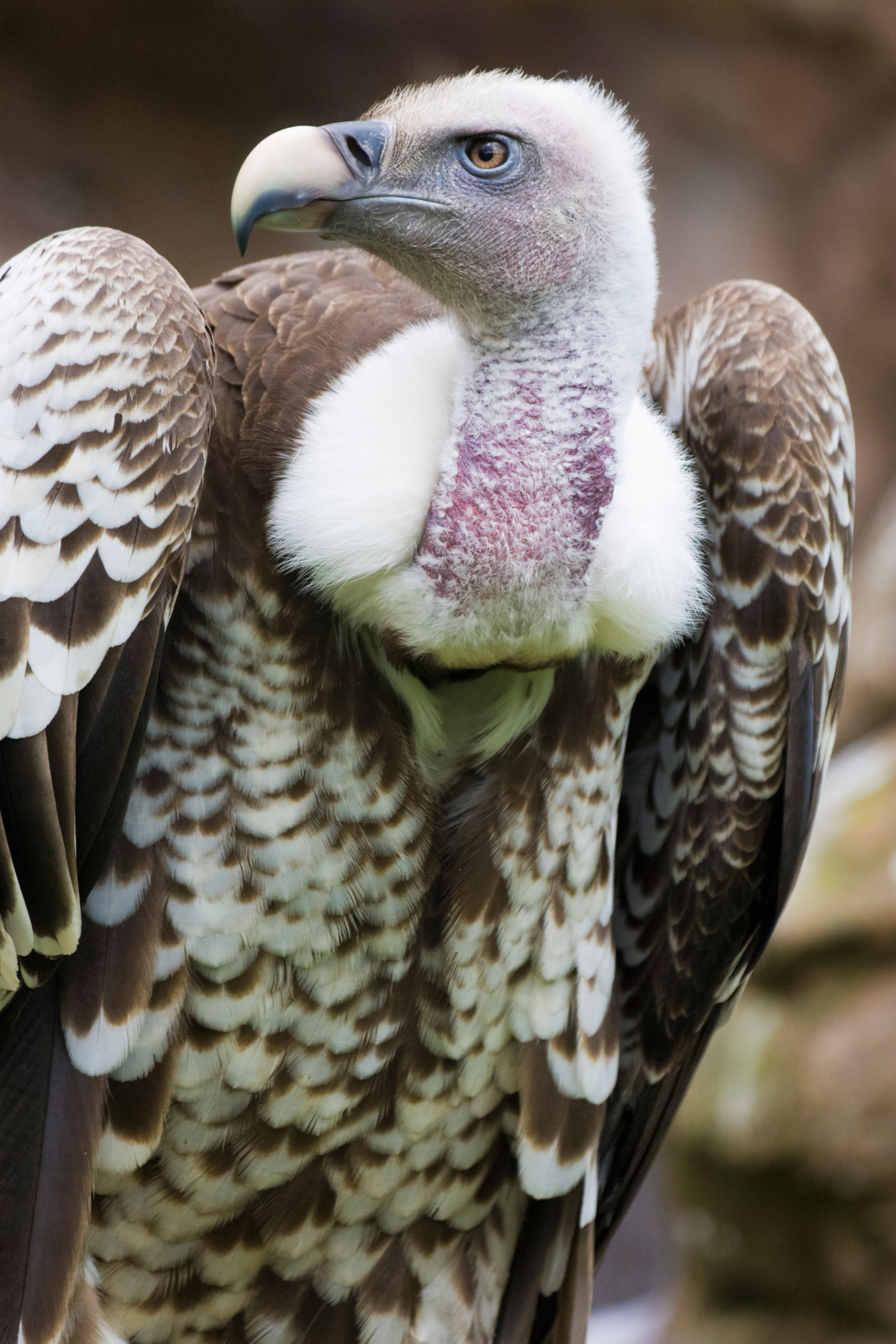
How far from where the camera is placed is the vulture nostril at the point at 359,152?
8.46 feet

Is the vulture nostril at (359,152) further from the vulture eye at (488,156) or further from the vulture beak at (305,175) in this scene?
the vulture eye at (488,156)

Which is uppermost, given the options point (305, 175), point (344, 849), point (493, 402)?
point (305, 175)

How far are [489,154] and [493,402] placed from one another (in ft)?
1.62

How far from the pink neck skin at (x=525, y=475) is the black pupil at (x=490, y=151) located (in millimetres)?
346

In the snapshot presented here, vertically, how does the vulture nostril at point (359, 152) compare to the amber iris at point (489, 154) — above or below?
above

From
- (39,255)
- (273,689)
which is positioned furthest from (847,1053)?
(39,255)

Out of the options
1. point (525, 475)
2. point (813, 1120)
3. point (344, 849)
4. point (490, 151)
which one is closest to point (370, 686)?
point (344, 849)

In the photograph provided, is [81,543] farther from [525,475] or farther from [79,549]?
[525,475]

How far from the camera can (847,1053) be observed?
18.5 feet

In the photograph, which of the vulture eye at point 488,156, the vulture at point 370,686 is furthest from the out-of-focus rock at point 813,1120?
the vulture eye at point 488,156

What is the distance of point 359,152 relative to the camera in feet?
8.51

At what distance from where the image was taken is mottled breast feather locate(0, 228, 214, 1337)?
7.58ft

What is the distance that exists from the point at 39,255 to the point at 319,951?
4.34ft

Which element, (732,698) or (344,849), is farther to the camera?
(732,698)
